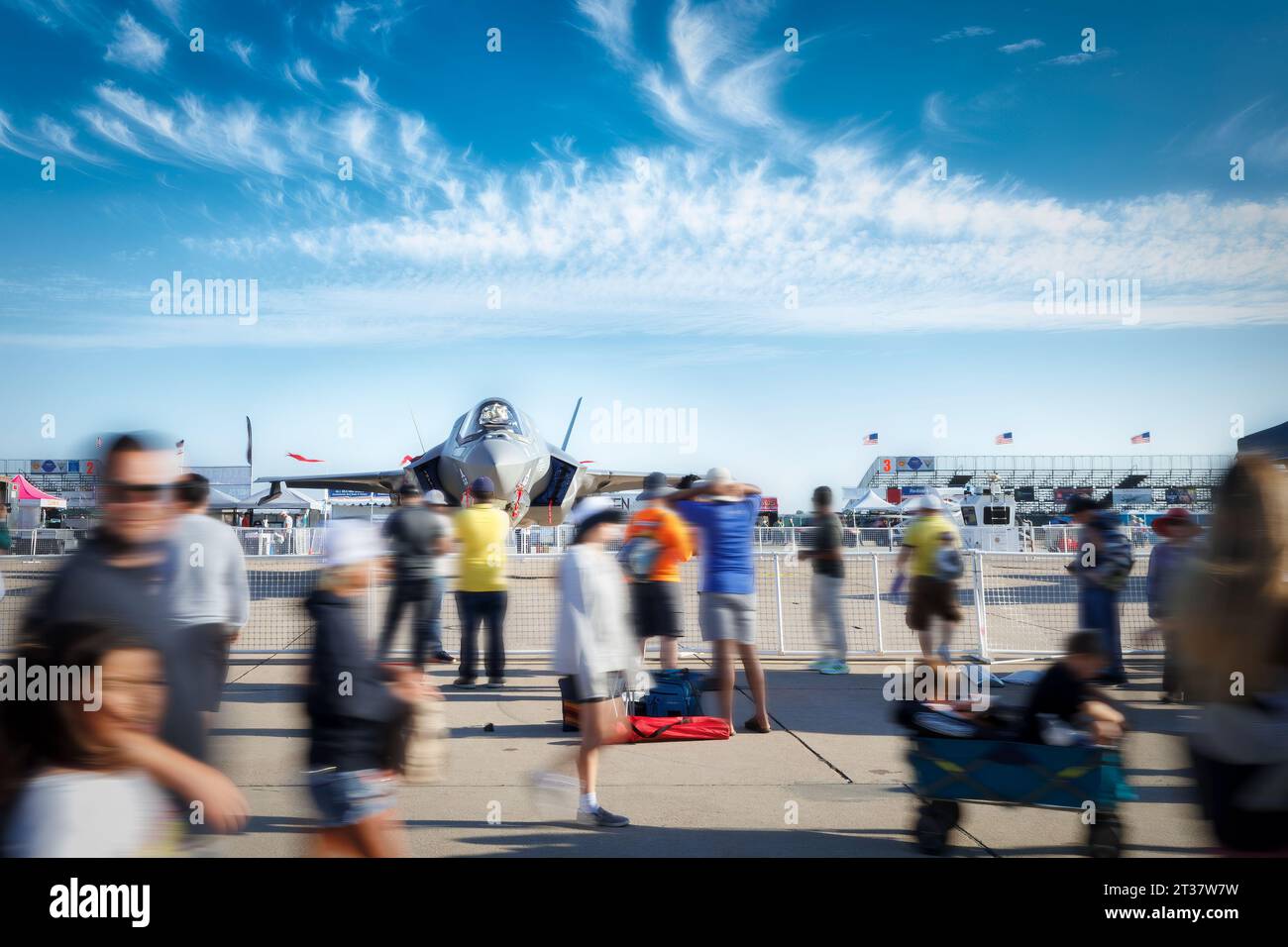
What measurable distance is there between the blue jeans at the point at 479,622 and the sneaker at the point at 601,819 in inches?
123

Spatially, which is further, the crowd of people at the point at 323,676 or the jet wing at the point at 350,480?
the jet wing at the point at 350,480

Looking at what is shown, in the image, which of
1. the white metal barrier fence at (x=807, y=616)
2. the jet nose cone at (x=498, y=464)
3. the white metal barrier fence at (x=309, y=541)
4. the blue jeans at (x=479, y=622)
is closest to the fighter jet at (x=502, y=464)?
the jet nose cone at (x=498, y=464)

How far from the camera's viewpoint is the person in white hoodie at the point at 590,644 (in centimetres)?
393

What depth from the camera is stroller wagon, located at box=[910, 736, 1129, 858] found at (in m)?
3.31

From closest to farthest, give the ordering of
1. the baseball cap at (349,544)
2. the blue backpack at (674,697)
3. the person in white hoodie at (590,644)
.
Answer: the baseball cap at (349,544), the person in white hoodie at (590,644), the blue backpack at (674,697)

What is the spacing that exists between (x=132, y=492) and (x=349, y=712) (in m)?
1.15

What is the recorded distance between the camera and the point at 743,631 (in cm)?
554

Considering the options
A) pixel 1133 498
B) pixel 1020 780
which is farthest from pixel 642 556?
pixel 1133 498

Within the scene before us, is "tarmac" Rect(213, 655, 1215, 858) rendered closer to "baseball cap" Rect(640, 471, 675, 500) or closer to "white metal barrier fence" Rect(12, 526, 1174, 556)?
"baseball cap" Rect(640, 471, 675, 500)

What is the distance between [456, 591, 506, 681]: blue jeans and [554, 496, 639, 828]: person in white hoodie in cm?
296

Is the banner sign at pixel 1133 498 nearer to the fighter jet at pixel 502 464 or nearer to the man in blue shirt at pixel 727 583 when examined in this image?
the fighter jet at pixel 502 464

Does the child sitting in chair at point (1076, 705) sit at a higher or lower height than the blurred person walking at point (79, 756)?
lower

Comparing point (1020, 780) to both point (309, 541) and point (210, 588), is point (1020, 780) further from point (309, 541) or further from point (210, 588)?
point (309, 541)
